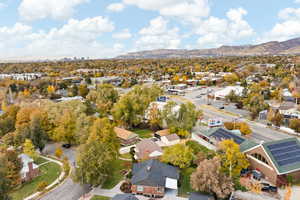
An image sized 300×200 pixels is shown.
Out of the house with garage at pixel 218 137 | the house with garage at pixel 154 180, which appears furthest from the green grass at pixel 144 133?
the house with garage at pixel 154 180

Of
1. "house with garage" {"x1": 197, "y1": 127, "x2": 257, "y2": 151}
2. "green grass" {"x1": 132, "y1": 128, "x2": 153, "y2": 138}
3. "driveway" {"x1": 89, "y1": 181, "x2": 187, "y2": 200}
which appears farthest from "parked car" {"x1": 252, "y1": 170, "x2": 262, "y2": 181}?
"green grass" {"x1": 132, "y1": 128, "x2": 153, "y2": 138}

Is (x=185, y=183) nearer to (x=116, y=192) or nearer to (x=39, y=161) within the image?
(x=116, y=192)

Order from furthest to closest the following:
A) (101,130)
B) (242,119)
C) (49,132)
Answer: (242,119)
(49,132)
(101,130)

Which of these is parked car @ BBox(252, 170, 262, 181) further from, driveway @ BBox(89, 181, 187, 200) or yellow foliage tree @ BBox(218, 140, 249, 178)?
driveway @ BBox(89, 181, 187, 200)

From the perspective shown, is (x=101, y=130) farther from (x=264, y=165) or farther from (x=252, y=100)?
(x=252, y=100)

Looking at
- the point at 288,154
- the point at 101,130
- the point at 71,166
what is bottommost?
the point at 71,166

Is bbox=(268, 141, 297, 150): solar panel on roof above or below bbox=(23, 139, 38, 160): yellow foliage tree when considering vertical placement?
above

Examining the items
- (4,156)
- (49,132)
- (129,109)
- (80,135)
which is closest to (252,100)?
(129,109)
